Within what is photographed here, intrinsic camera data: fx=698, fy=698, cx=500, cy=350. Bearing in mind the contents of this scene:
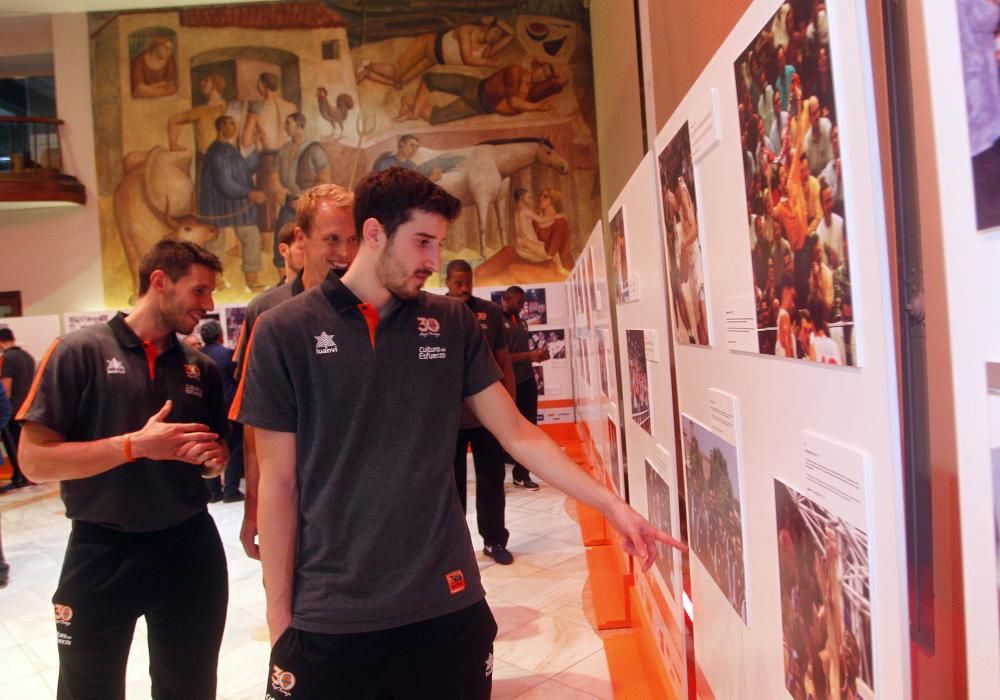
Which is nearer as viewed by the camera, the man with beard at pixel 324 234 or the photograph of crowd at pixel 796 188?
the photograph of crowd at pixel 796 188

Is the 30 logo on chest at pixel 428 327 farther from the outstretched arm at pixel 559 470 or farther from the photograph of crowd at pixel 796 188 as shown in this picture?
the photograph of crowd at pixel 796 188

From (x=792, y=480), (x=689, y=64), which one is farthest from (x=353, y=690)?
(x=689, y=64)

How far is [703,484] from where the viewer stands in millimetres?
1920

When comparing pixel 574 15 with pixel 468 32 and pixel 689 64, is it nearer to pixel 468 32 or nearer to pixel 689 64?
pixel 468 32

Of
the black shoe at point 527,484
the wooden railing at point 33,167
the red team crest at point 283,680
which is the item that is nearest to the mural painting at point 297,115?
the wooden railing at point 33,167

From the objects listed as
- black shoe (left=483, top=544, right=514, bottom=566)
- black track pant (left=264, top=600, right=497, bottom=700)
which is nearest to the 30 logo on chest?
black track pant (left=264, top=600, right=497, bottom=700)

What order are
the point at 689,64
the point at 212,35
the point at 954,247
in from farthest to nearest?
the point at 212,35 < the point at 689,64 < the point at 954,247

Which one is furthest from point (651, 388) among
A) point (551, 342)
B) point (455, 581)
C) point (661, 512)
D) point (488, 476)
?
point (551, 342)

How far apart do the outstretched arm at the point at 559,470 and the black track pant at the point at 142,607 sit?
1.29 meters

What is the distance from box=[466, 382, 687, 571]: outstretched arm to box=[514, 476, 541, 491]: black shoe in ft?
22.1

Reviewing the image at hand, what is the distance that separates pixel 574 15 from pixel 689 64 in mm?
9647

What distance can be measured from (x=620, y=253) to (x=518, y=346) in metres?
5.61

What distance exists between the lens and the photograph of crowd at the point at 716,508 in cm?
165

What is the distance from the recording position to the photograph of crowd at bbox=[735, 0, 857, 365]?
3.40 ft
